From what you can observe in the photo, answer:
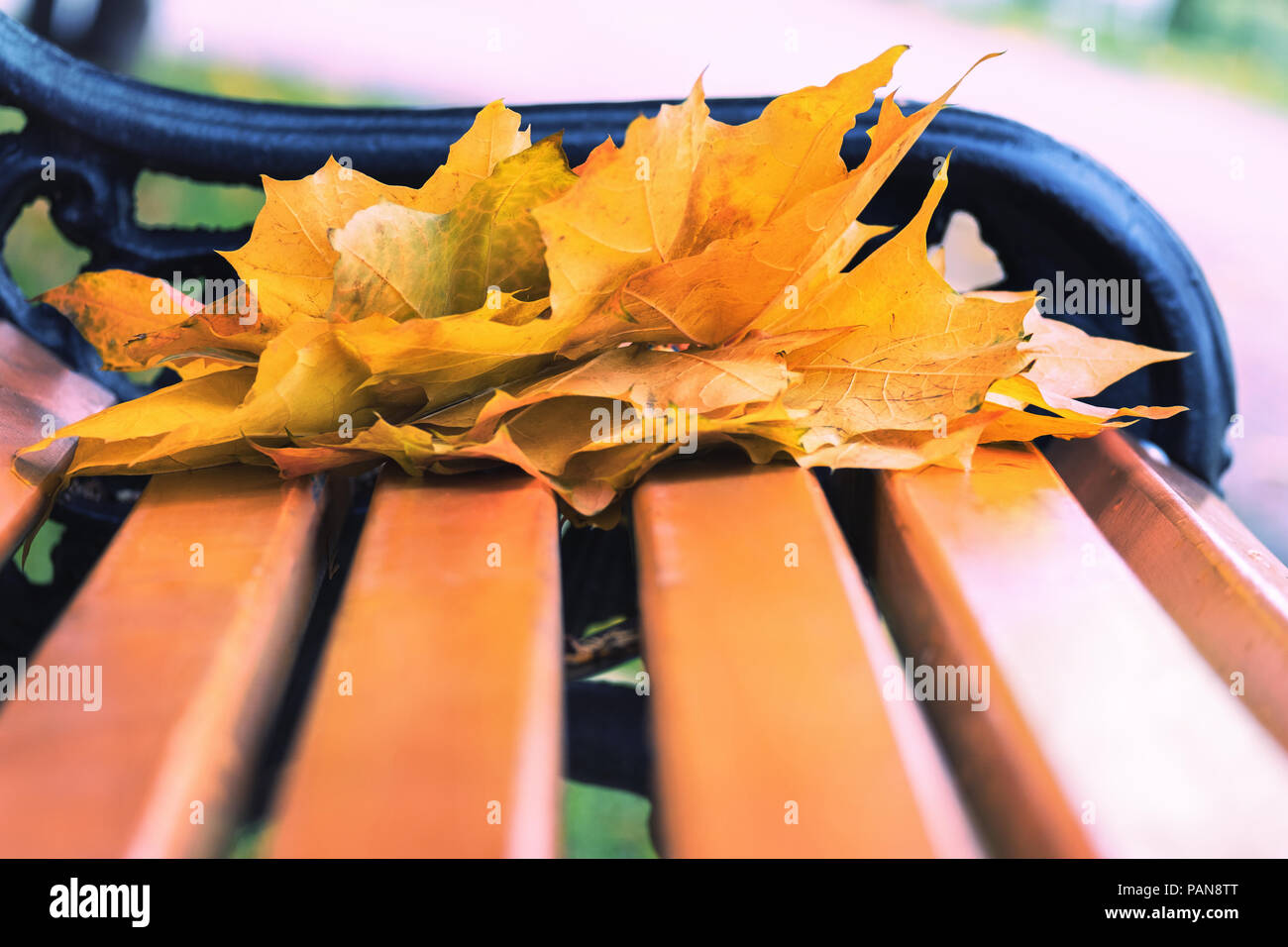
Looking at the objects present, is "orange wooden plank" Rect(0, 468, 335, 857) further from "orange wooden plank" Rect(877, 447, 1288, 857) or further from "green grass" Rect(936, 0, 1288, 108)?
"green grass" Rect(936, 0, 1288, 108)

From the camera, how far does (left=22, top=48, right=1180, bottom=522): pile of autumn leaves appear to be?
1.50 feet

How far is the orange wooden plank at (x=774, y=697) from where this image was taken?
27 cm

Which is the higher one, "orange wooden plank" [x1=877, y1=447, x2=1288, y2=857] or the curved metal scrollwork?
the curved metal scrollwork

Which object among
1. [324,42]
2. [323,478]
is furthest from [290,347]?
[324,42]

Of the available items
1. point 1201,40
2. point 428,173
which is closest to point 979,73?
point 1201,40

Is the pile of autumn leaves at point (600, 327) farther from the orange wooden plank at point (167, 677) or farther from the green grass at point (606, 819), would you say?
the green grass at point (606, 819)

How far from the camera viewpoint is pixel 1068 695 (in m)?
0.33

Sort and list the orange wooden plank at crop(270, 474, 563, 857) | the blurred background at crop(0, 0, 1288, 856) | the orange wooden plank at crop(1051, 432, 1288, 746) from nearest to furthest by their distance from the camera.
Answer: the orange wooden plank at crop(270, 474, 563, 857) < the orange wooden plank at crop(1051, 432, 1288, 746) < the blurred background at crop(0, 0, 1288, 856)

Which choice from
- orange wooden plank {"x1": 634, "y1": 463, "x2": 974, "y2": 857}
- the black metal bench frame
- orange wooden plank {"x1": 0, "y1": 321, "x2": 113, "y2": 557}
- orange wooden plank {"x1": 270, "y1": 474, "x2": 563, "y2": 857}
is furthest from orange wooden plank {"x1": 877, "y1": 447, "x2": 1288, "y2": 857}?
orange wooden plank {"x1": 0, "y1": 321, "x2": 113, "y2": 557}

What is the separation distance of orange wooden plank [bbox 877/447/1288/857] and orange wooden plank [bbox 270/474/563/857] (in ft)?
0.49

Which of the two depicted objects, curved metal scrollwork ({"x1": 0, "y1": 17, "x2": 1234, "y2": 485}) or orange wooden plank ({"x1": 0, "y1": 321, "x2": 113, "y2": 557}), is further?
curved metal scrollwork ({"x1": 0, "y1": 17, "x2": 1234, "y2": 485})

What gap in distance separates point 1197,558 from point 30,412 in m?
0.69

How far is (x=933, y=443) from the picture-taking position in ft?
1.62

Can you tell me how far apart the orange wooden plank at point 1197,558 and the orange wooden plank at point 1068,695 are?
5cm
